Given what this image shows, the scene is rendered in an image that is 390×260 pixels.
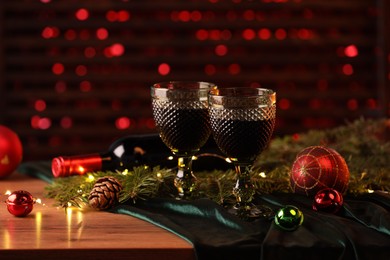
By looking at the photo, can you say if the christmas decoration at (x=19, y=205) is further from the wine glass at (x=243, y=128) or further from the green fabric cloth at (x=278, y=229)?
the wine glass at (x=243, y=128)

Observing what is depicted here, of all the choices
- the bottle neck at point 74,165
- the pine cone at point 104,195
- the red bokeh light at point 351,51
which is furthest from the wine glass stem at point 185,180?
the red bokeh light at point 351,51

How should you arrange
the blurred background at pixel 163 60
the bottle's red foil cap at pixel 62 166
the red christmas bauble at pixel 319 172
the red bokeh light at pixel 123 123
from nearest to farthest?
the red christmas bauble at pixel 319 172
the bottle's red foil cap at pixel 62 166
the blurred background at pixel 163 60
the red bokeh light at pixel 123 123

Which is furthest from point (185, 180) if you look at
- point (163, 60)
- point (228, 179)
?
point (163, 60)

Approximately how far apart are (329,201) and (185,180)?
27 centimetres

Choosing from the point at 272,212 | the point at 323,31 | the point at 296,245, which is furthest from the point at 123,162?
the point at 323,31

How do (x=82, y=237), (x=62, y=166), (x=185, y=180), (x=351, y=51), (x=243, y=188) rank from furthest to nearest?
(x=351, y=51) → (x=62, y=166) → (x=185, y=180) → (x=243, y=188) → (x=82, y=237)

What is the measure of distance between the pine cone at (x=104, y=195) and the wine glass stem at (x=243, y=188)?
22 centimetres

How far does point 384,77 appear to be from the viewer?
4.00 m

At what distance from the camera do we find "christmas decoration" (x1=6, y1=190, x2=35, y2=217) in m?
1.26

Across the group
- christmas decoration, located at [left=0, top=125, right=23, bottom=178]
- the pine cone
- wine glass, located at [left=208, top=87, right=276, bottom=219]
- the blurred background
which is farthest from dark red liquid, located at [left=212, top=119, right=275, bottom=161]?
the blurred background

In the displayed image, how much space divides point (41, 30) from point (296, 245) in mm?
3186

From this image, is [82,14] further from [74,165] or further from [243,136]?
[243,136]

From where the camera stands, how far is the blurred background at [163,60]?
3.96 meters

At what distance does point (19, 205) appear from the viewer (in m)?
1.26
